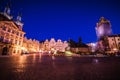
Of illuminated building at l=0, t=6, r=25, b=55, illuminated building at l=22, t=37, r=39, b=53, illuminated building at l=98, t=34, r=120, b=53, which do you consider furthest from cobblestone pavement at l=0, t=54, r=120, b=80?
illuminated building at l=98, t=34, r=120, b=53

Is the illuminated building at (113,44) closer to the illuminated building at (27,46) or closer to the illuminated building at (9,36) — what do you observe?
the illuminated building at (27,46)

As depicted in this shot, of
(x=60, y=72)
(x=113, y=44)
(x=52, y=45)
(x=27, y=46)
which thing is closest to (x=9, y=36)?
(x=27, y=46)

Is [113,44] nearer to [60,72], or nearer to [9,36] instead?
[9,36]

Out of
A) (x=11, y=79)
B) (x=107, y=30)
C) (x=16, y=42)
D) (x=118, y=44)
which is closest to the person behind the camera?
(x=11, y=79)

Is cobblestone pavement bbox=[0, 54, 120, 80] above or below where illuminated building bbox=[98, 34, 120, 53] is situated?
below

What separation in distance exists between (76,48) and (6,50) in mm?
42258

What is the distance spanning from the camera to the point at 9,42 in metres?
39.7

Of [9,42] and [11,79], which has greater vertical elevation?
[9,42]

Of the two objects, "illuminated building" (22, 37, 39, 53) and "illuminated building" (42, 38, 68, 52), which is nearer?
"illuminated building" (22, 37, 39, 53)

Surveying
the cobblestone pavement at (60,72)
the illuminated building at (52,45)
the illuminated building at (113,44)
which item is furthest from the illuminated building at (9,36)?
the illuminated building at (52,45)

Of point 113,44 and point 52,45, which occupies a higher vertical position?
point 52,45

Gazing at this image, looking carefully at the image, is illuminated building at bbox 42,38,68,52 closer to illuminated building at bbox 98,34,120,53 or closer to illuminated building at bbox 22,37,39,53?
illuminated building at bbox 22,37,39,53

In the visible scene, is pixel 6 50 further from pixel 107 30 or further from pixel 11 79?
pixel 107 30

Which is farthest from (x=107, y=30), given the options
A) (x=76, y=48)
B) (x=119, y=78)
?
(x=119, y=78)
